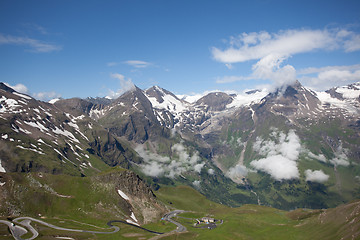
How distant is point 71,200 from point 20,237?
6567 cm

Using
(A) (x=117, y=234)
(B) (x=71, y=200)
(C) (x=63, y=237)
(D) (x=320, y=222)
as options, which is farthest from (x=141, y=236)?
(D) (x=320, y=222)

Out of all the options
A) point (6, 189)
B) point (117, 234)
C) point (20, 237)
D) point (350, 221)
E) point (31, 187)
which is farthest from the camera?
point (31, 187)

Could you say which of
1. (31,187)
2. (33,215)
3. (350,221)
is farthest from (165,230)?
(350,221)

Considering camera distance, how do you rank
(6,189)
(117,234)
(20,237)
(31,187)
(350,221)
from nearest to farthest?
(20,237) → (350,221) → (117,234) → (6,189) → (31,187)

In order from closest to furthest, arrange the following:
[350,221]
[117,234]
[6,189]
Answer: [350,221] < [117,234] < [6,189]

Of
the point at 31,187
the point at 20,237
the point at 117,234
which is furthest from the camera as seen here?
the point at 31,187

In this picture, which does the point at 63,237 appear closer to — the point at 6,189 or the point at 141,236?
the point at 141,236

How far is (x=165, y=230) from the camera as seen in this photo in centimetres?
19412

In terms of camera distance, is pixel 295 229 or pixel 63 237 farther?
pixel 295 229

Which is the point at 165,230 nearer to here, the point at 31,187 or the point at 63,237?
the point at 63,237

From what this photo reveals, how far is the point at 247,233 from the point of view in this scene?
614 feet

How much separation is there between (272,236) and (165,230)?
249 feet

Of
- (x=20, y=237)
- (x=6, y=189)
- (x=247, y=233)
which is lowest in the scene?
(x=247, y=233)

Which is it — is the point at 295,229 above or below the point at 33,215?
below
